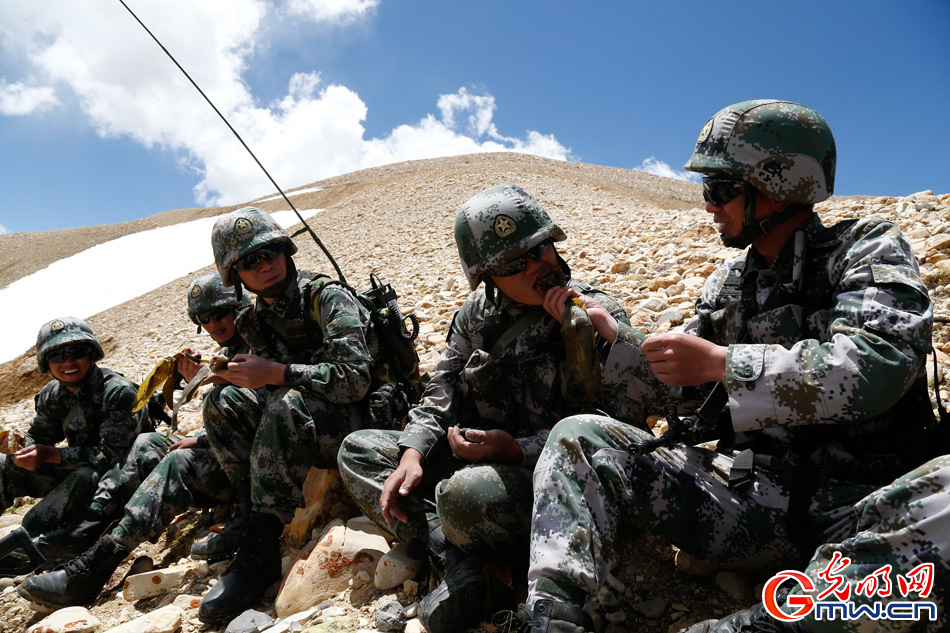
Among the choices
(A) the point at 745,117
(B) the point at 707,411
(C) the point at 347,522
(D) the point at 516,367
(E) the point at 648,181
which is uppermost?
(E) the point at 648,181

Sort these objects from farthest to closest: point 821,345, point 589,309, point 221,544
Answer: point 221,544 → point 589,309 → point 821,345

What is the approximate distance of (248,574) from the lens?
11.3 ft

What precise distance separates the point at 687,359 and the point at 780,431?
57 cm

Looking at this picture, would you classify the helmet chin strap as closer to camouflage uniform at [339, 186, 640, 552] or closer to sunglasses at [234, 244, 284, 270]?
camouflage uniform at [339, 186, 640, 552]

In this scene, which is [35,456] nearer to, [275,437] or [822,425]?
[275,437]

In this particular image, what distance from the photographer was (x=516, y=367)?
3082mm

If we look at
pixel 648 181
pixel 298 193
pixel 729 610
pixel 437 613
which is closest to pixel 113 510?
pixel 437 613

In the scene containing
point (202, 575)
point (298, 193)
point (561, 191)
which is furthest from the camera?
point (298, 193)

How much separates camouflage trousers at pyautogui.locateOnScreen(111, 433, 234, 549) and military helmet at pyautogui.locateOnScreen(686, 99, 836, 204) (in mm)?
3850

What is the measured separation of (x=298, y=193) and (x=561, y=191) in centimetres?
1875

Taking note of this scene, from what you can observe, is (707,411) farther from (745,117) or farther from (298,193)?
(298,193)

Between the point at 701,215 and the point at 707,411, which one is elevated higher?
the point at 701,215

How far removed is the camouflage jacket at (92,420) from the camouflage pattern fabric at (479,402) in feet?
8.90

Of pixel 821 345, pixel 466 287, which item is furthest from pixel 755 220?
pixel 466 287
